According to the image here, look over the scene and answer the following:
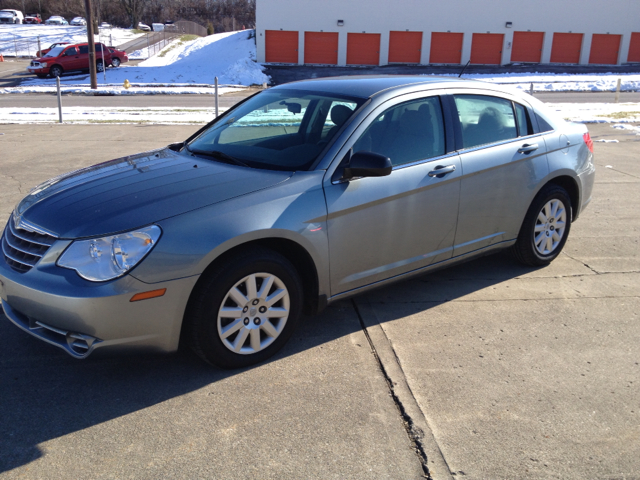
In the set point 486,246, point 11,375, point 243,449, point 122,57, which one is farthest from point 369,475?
point 122,57

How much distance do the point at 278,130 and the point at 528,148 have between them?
2085mm

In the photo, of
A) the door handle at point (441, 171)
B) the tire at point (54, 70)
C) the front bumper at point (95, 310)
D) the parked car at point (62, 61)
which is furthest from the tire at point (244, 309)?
the tire at point (54, 70)

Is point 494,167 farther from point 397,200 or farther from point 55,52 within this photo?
point 55,52

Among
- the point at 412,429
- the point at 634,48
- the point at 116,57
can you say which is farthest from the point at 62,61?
the point at 634,48

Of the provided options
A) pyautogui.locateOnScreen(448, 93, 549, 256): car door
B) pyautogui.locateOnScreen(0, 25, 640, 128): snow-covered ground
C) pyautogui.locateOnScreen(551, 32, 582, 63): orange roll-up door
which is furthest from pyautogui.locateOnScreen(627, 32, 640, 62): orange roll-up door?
pyautogui.locateOnScreen(448, 93, 549, 256): car door

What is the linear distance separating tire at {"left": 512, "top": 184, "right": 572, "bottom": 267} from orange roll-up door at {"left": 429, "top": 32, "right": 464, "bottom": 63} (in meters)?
41.0

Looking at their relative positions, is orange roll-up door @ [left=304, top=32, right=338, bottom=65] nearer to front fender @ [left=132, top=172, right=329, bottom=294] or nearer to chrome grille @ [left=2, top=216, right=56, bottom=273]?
front fender @ [left=132, top=172, right=329, bottom=294]

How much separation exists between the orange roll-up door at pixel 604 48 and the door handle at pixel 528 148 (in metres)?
46.0

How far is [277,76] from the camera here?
38156 millimetres

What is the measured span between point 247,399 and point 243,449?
0.45m

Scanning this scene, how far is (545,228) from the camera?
527 centimetres

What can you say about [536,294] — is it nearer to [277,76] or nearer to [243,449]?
[243,449]

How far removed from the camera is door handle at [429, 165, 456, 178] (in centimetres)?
427

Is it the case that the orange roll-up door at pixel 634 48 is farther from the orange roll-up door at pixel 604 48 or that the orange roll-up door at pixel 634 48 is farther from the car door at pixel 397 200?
the car door at pixel 397 200
